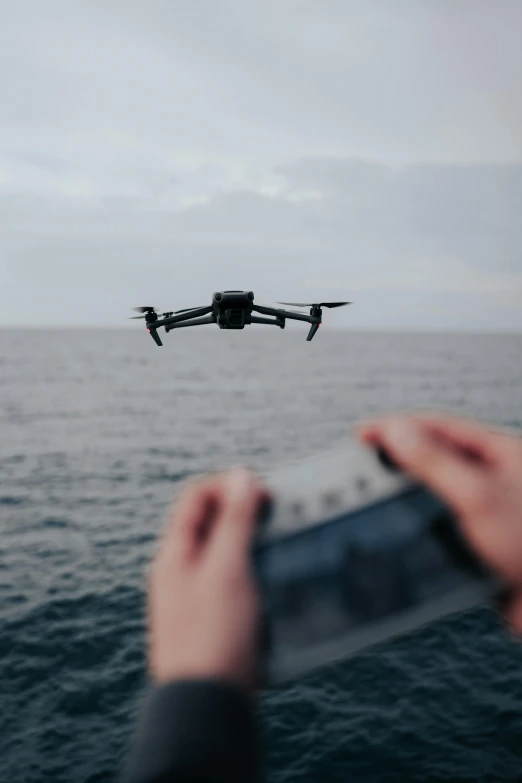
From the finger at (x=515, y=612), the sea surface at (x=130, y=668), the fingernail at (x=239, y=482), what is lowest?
the sea surface at (x=130, y=668)

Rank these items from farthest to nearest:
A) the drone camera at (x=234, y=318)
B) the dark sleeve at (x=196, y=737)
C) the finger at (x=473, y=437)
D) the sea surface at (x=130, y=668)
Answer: the drone camera at (x=234, y=318), the sea surface at (x=130, y=668), the finger at (x=473, y=437), the dark sleeve at (x=196, y=737)

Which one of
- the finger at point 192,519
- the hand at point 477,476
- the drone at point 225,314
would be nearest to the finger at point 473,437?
the hand at point 477,476

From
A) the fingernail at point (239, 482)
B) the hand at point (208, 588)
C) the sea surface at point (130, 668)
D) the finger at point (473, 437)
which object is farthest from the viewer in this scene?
the sea surface at point (130, 668)

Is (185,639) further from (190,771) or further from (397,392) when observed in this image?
(397,392)

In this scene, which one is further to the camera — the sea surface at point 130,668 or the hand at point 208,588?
the sea surface at point 130,668

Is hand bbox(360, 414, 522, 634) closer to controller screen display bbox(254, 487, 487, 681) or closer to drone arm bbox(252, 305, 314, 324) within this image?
controller screen display bbox(254, 487, 487, 681)

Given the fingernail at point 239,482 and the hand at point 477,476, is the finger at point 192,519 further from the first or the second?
the hand at point 477,476

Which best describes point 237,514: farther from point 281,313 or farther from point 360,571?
point 281,313

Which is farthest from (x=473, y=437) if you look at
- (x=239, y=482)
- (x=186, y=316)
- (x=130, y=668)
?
(x=130, y=668)
